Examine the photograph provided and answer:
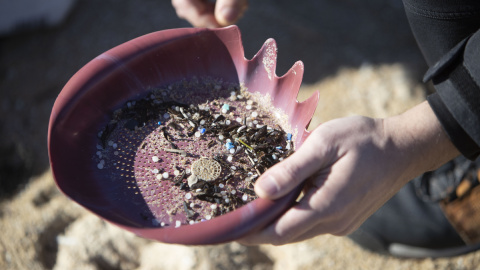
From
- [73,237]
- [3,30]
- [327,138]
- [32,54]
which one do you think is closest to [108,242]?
[73,237]

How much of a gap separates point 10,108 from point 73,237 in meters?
0.85

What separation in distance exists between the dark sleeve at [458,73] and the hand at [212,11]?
492 mm

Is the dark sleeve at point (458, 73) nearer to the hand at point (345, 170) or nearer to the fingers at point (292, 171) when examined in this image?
the hand at point (345, 170)

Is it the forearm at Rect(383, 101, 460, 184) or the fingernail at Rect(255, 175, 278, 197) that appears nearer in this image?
the fingernail at Rect(255, 175, 278, 197)

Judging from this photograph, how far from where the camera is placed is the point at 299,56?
7.52ft

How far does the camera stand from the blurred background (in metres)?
1.61

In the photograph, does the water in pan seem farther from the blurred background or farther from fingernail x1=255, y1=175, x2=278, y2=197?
the blurred background

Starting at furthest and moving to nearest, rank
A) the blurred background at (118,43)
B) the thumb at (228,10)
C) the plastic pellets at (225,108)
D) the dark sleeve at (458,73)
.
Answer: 1. the blurred background at (118,43)
2. the thumb at (228,10)
3. the plastic pellets at (225,108)
4. the dark sleeve at (458,73)

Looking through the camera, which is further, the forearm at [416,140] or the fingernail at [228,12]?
the fingernail at [228,12]

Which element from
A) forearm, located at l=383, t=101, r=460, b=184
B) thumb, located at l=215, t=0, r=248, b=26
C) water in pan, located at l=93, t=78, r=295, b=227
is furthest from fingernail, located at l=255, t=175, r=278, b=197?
thumb, located at l=215, t=0, r=248, b=26

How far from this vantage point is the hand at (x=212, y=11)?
1348mm

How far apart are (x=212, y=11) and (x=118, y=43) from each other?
107 centimetres

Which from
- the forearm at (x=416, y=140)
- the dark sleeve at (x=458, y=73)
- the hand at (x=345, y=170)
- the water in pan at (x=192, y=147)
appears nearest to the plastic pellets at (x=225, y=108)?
the water in pan at (x=192, y=147)

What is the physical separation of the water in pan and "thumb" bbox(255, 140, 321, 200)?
0.41 feet
